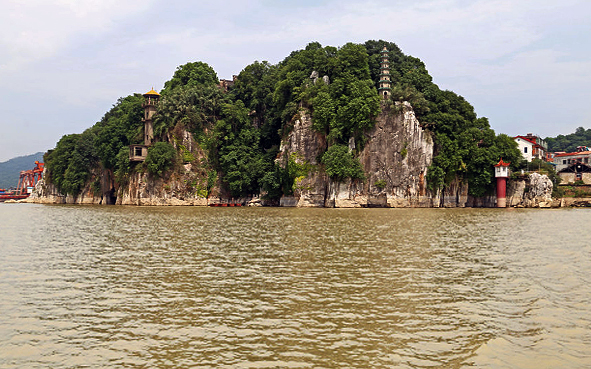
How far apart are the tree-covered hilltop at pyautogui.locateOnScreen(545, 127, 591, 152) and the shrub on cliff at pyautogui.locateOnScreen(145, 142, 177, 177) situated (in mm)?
113273

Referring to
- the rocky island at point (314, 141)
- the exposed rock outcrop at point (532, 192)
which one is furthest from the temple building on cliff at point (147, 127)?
the exposed rock outcrop at point (532, 192)

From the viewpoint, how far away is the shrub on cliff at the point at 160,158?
68.6 meters

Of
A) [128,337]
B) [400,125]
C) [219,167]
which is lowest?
[128,337]

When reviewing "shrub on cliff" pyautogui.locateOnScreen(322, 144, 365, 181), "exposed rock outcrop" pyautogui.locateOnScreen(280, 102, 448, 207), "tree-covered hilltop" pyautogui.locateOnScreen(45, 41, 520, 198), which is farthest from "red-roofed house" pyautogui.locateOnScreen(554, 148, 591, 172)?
"shrub on cliff" pyautogui.locateOnScreen(322, 144, 365, 181)

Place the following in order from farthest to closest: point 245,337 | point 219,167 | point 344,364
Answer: point 219,167
point 245,337
point 344,364

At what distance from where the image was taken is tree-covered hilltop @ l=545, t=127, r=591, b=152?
12838cm

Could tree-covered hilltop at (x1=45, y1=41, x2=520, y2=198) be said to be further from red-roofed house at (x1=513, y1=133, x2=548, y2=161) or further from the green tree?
red-roofed house at (x1=513, y1=133, x2=548, y2=161)

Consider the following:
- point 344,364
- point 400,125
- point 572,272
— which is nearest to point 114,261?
point 344,364

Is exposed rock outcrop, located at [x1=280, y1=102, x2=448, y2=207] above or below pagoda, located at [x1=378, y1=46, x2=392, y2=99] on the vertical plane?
below

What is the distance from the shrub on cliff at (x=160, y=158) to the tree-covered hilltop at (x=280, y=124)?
16 cm

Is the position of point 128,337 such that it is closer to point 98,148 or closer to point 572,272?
point 572,272

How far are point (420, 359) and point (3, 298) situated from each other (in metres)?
10.9

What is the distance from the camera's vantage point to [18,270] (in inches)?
609

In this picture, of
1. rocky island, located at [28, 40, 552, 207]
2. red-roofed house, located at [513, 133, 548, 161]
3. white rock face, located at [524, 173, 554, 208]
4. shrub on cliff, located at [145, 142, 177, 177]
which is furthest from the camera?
red-roofed house, located at [513, 133, 548, 161]
